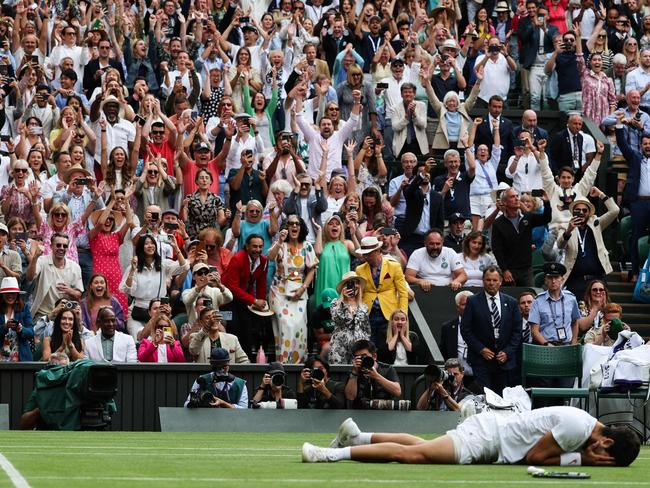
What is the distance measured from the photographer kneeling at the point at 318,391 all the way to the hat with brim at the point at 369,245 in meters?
2.57

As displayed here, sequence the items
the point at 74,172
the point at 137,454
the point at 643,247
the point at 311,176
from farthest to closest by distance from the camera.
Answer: the point at 311,176, the point at 643,247, the point at 74,172, the point at 137,454

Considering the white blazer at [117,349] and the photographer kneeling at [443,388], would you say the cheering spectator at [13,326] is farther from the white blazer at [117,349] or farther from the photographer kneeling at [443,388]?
the photographer kneeling at [443,388]

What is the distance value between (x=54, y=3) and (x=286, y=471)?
54.5 ft

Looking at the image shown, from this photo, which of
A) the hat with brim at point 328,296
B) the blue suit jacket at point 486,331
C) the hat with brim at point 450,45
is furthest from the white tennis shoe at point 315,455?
the hat with brim at point 450,45

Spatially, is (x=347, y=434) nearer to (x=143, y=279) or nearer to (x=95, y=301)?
(x=95, y=301)

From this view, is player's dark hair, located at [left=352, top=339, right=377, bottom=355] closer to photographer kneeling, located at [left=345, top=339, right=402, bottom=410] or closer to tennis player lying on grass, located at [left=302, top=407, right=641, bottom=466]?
photographer kneeling, located at [left=345, top=339, right=402, bottom=410]

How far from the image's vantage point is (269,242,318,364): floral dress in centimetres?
2044

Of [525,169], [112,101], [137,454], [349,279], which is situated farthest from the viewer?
[525,169]

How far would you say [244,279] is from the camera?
67.7 feet

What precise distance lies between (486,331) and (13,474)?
959 cm

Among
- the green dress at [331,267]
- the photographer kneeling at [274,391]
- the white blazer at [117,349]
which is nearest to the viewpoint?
the photographer kneeling at [274,391]

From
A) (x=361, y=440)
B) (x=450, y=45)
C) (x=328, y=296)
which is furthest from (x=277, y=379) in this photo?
(x=450, y=45)

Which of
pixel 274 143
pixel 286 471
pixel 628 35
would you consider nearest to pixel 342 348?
pixel 274 143

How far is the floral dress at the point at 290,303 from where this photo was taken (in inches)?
805
